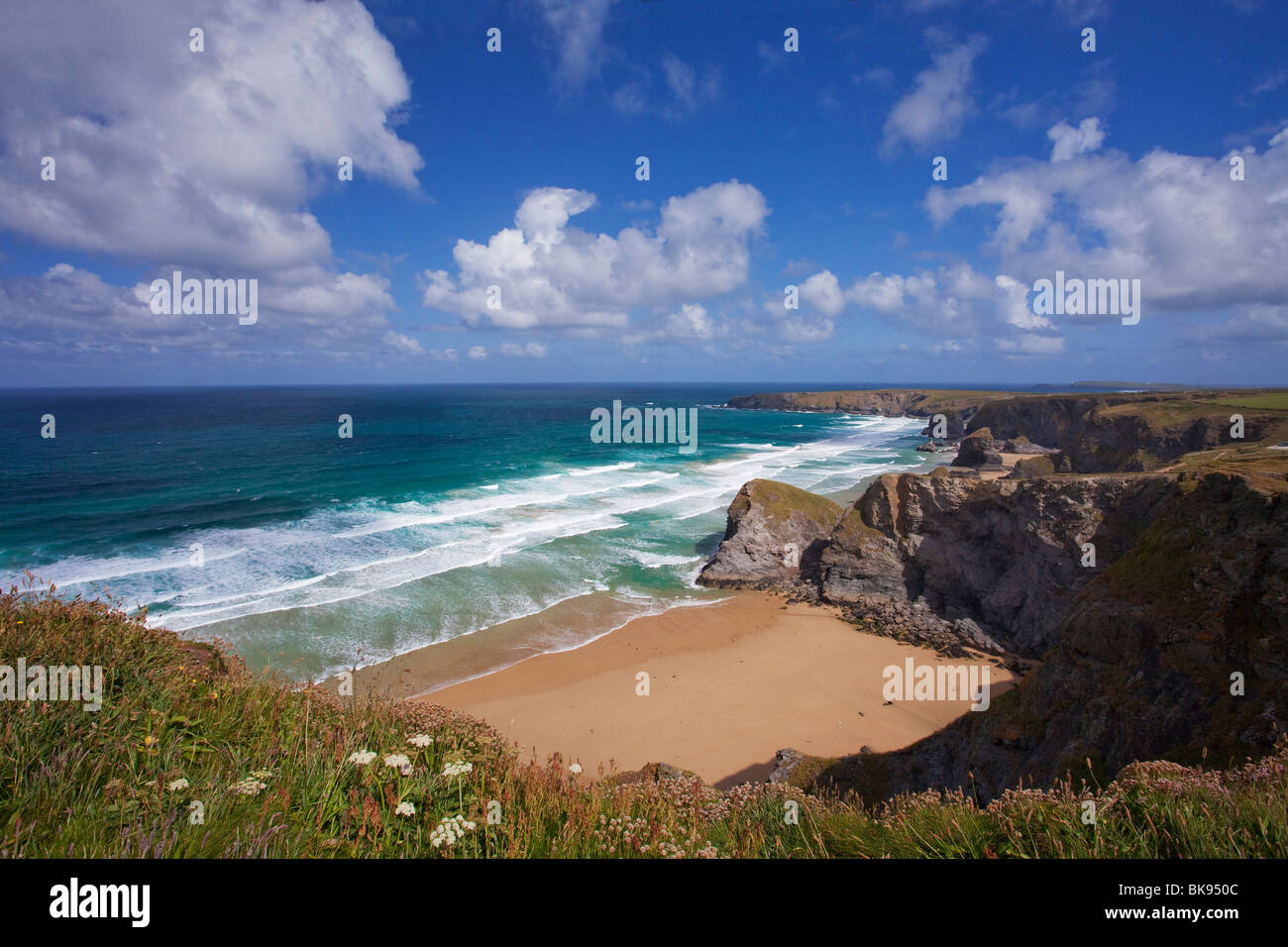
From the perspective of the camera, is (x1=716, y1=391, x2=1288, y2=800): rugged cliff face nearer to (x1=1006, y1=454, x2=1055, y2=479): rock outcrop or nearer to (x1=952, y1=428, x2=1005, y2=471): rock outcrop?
(x1=1006, y1=454, x2=1055, y2=479): rock outcrop

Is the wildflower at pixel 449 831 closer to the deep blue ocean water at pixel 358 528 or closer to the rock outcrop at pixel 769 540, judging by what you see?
the deep blue ocean water at pixel 358 528

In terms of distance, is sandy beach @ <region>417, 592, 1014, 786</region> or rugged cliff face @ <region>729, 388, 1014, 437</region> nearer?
sandy beach @ <region>417, 592, 1014, 786</region>

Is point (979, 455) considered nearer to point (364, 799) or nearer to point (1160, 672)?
point (1160, 672)

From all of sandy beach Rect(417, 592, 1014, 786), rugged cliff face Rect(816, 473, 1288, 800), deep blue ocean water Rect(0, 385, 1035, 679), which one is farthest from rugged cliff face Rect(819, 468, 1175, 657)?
rugged cliff face Rect(816, 473, 1288, 800)

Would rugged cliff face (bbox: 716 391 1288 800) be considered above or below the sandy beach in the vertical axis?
above

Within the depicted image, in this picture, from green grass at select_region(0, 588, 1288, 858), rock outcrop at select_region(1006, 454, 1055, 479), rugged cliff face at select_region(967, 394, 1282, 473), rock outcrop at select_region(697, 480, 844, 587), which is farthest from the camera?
rock outcrop at select_region(1006, 454, 1055, 479)

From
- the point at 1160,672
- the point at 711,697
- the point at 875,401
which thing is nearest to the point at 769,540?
the point at 711,697
